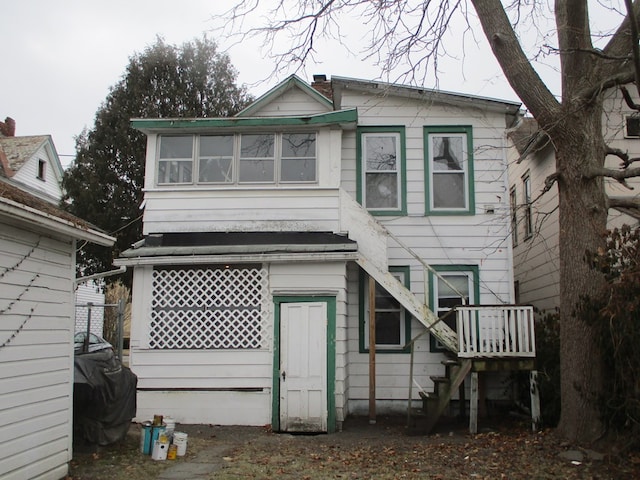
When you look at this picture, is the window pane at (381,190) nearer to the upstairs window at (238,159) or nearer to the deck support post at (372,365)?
the upstairs window at (238,159)

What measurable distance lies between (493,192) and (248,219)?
5089 millimetres

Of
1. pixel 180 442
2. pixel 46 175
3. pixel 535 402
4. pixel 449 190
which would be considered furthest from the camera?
pixel 46 175

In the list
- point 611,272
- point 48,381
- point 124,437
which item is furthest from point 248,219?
point 611,272

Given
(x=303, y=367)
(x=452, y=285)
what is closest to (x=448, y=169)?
(x=452, y=285)

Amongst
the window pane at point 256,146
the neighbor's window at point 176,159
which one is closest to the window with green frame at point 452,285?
the window pane at point 256,146

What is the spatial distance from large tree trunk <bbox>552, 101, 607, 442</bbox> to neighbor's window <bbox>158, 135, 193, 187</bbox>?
679 cm

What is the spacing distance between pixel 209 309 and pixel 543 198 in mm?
8637

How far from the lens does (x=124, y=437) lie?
28.5 feet

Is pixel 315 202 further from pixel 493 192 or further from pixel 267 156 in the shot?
pixel 493 192

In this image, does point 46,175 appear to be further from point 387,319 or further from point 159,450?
point 159,450

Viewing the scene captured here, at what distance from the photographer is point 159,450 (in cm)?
793

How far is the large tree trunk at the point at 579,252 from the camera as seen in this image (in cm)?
795

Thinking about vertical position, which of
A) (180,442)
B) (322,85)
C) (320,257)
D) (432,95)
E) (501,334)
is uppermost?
(322,85)

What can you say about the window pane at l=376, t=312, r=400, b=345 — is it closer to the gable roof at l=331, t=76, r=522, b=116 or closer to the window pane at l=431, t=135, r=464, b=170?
the window pane at l=431, t=135, r=464, b=170
